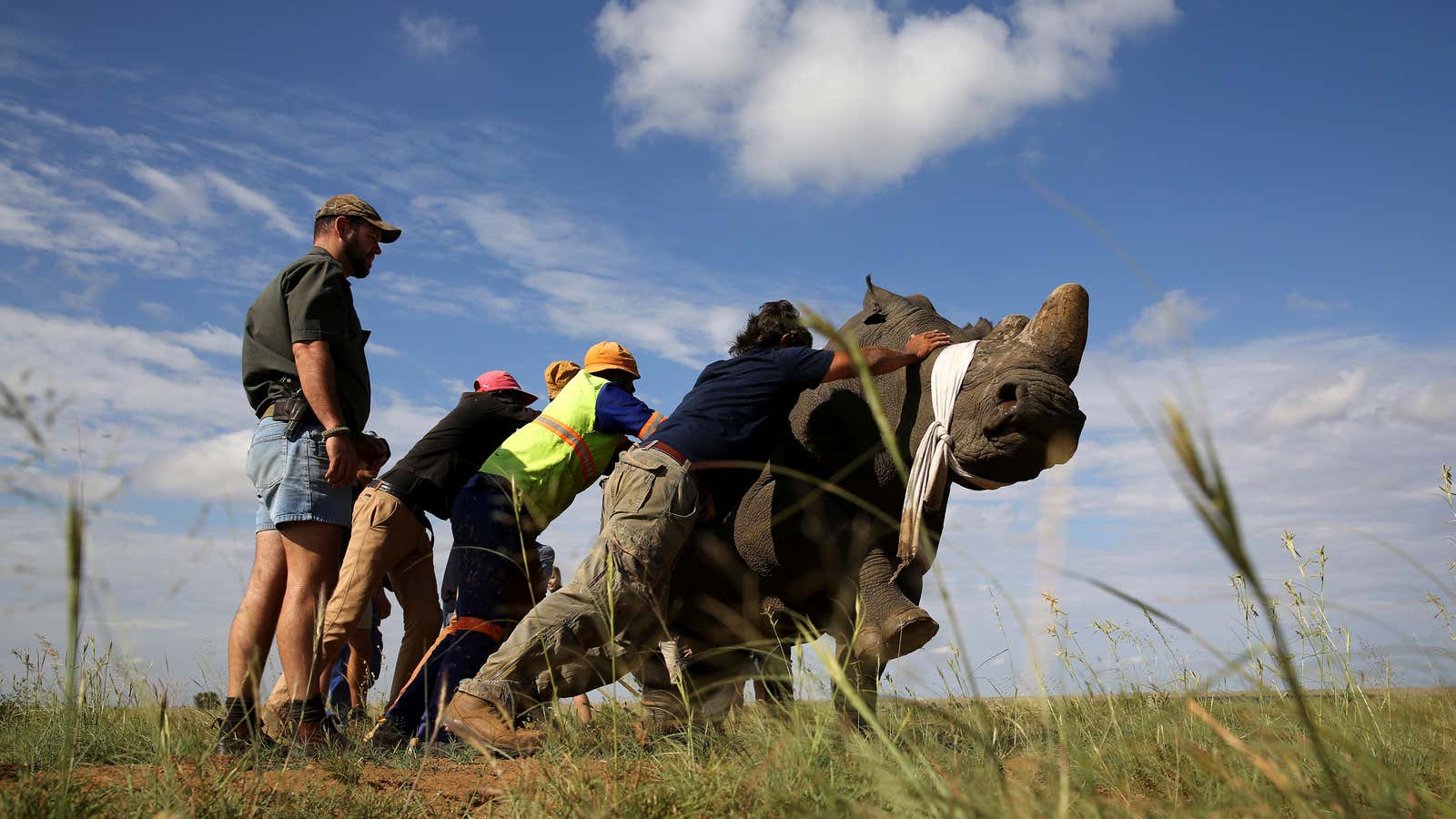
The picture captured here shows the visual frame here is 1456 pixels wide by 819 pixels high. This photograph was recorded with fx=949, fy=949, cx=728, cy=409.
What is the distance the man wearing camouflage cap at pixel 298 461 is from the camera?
3.38 meters

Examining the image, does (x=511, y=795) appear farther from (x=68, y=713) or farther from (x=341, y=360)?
(x=341, y=360)

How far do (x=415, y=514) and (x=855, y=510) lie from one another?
2144mm

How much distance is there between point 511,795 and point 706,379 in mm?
2031

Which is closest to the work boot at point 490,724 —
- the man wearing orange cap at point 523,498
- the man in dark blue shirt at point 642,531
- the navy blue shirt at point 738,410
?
the man in dark blue shirt at point 642,531

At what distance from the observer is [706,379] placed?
391cm

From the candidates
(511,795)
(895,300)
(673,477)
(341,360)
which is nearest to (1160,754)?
(673,477)

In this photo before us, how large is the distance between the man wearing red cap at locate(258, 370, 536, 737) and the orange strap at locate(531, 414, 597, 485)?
1.94ft

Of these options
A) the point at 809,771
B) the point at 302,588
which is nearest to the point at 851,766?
the point at 809,771

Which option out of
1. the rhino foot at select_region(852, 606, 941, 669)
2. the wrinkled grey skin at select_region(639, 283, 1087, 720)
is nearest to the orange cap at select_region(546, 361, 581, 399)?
the wrinkled grey skin at select_region(639, 283, 1087, 720)

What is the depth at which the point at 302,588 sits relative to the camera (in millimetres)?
3408

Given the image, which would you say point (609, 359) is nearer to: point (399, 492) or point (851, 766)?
point (399, 492)

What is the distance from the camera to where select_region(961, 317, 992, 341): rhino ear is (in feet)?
14.0

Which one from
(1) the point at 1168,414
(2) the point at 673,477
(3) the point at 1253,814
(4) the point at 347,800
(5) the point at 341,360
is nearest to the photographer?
(1) the point at 1168,414

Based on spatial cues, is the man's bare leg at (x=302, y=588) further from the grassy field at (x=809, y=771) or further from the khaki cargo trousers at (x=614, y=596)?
the khaki cargo trousers at (x=614, y=596)
